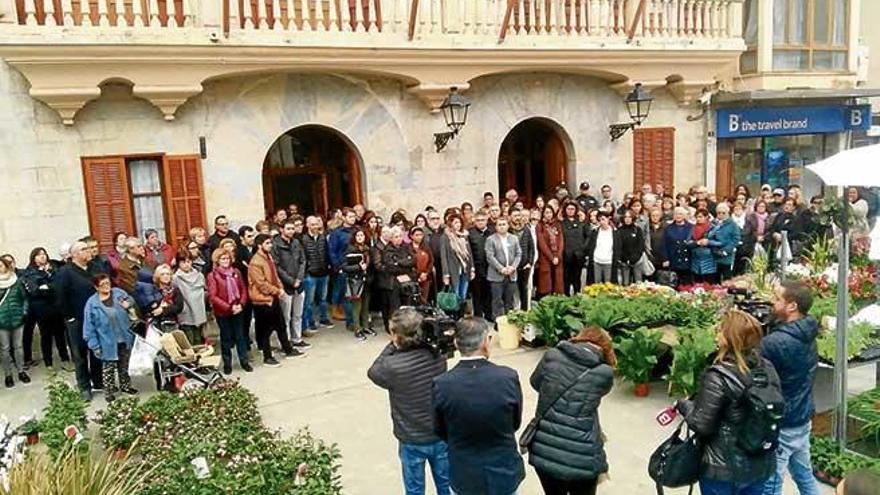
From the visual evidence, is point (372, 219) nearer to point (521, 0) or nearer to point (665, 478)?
point (521, 0)

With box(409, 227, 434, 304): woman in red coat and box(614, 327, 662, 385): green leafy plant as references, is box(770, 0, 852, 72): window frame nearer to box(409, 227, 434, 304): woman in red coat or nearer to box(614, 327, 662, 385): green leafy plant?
box(409, 227, 434, 304): woman in red coat

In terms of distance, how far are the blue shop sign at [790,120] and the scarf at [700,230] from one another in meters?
5.34

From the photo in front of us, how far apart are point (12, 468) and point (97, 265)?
4271 mm

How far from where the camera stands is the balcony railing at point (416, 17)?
9.94 meters

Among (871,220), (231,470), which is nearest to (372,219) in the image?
(231,470)

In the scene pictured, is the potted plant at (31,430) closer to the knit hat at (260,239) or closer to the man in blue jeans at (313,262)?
the knit hat at (260,239)

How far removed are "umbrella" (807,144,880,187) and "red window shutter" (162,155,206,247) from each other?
867cm

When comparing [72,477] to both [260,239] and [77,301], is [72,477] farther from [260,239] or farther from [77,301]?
[260,239]

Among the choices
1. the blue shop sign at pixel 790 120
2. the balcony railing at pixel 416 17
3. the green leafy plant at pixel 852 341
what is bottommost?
the green leafy plant at pixel 852 341

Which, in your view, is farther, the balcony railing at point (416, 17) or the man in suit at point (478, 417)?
the balcony railing at point (416, 17)

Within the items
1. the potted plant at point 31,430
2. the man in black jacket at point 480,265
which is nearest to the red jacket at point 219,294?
Result: the potted plant at point 31,430

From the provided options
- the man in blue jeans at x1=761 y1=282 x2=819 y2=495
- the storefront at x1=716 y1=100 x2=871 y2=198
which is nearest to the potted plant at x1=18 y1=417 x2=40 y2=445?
the man in blue jeans at x1=761 y1=282 x2=819 y2=495

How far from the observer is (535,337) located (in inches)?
367

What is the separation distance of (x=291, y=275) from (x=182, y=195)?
108 inches
